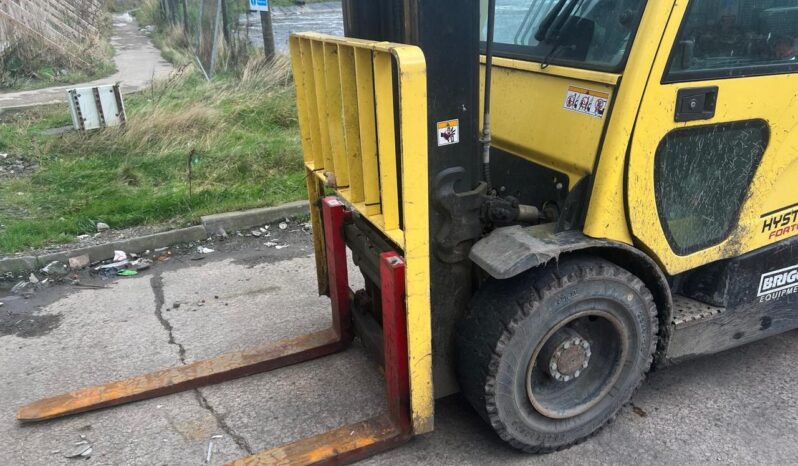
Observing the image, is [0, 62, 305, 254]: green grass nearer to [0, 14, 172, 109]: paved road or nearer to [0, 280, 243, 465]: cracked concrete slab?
[0, 280, 243, 465]: cracked concrete slab

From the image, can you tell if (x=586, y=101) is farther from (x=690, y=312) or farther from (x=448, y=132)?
(x=690, y=312)

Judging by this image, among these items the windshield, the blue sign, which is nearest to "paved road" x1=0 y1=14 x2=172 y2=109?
the blue sign

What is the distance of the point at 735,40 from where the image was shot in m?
2.58

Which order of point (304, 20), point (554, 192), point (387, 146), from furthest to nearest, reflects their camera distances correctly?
point (304, 20), point (554, 192), point (387, 146)

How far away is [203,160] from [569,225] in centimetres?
529

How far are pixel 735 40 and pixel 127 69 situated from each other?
13.3 metres

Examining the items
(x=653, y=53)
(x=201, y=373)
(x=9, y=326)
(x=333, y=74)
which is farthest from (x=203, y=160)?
(x=653, y=53)

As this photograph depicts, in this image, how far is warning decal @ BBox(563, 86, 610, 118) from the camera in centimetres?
253

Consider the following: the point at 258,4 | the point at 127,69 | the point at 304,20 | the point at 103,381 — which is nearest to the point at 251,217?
the point at 103,381

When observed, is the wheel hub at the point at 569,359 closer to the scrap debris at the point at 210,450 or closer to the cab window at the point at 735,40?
the cab window at the point at 735,40

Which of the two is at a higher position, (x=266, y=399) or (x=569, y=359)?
(x=569, y=359)

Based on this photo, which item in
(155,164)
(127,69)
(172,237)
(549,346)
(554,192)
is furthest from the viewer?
(127,69)

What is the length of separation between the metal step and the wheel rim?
35 centimetres

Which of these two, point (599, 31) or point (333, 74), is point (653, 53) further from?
point (333, 74)
